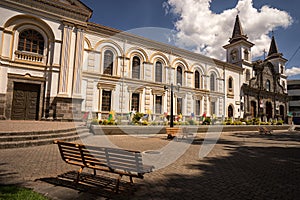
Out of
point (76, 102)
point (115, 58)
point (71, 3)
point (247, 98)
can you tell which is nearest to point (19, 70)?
point (76, 102)

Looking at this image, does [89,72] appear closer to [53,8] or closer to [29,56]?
[29,56]

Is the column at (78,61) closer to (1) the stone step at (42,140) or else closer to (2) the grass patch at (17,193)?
(1) the stone step at (42,140)

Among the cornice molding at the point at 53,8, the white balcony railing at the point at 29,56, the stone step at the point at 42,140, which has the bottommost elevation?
the stone step at the point at 42,140

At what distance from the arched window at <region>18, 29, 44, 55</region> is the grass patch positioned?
13625 mm

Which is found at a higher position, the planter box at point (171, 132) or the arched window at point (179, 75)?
the arched window at point (179, 75)

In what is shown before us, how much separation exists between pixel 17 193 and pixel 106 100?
14950mm

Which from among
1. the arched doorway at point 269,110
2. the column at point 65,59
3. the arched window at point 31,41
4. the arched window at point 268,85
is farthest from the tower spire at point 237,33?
the arched window at point 31,41

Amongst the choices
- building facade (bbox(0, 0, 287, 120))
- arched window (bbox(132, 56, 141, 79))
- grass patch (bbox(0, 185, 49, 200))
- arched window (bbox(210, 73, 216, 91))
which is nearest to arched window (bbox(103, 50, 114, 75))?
building facade (bbox(0, 0, 287, 120))

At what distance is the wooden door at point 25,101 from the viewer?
1311 centimetres

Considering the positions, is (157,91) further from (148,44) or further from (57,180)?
(57,180)

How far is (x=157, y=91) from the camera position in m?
20.8

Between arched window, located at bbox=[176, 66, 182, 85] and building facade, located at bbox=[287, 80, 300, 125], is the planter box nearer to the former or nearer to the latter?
arched window, located at bbox=[176, 66, 182, 85]

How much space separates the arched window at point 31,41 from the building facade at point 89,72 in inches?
2.5

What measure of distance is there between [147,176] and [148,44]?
18.4 meters
